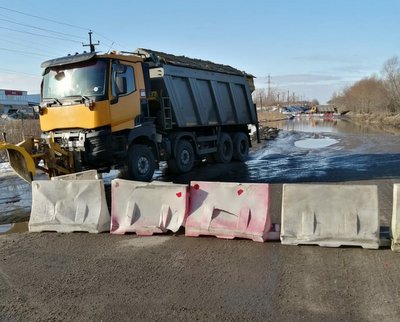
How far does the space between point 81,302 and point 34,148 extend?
6.12 m

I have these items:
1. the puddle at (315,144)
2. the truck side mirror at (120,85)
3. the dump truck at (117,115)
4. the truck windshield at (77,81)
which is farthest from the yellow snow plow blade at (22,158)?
the puddle at (315,144)

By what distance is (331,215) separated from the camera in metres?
6.02

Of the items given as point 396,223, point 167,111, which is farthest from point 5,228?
point 396,223

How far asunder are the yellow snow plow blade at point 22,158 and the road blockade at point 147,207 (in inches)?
124

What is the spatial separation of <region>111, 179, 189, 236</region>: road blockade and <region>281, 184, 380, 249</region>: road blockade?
1.56m

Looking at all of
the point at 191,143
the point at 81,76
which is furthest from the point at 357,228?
the point at 191,143

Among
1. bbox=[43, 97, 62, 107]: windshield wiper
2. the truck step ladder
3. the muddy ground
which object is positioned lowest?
the muddy ground

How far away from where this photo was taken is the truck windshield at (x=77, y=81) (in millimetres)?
10305

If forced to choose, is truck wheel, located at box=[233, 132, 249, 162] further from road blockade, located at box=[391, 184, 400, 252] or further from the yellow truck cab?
road blockade, located at box=[391, 184, 400, 252]

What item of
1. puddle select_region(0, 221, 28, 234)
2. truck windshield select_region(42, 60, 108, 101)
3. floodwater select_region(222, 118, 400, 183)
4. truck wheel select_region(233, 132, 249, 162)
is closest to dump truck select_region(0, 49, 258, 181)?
truck windshield select_region(42, 60, 108, 101)

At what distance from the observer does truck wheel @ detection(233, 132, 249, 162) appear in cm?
1736

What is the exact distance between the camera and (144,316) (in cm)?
418

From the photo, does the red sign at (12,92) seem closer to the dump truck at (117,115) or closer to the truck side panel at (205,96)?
the truck side panel at (205,96)

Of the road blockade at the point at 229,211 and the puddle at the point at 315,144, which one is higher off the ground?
the road blockade at the point at 229,211
